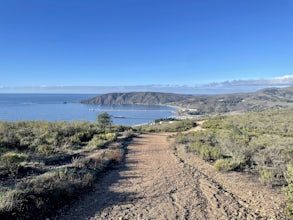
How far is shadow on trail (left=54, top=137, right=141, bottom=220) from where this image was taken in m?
4.69

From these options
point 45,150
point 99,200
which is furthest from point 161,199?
point 45,150

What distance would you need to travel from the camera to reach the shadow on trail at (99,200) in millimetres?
4688

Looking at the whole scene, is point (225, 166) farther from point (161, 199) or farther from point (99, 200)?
point (99, 200)

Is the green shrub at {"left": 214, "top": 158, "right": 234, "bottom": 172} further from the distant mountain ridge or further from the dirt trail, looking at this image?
the distant mountain ridge

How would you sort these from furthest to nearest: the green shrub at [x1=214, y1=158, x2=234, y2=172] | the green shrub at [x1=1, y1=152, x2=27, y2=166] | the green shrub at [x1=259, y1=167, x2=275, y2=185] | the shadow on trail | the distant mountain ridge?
the distant mountain ridge < the green shrub at [x1=214, y1=158, x2=234, y2=172] < the green shrub at [x1=1, y1=152, x2=27, y2=166] < the green shrub at [x1=259, y1=167, x2=275, y2=185] < the shadow on trail

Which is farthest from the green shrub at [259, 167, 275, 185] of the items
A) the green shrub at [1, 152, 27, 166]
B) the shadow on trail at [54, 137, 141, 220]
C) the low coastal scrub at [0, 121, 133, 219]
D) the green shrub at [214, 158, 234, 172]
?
the green shrub at [1, 152, 27, 166]

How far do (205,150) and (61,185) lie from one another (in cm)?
655

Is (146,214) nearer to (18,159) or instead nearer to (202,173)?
(202,173)

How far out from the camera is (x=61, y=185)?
5.50 metres

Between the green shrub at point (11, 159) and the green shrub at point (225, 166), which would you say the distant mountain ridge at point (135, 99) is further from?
the green shrub at point (11, 159)

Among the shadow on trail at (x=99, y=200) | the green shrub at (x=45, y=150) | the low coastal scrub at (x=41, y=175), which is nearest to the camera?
the low coastal scrub at (x=41, y=175)

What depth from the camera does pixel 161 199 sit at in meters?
5.52

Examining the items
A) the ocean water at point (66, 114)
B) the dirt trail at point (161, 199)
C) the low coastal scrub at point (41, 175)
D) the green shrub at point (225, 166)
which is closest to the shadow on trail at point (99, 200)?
the dirt trail at point (161, 199)

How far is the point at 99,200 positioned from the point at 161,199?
4.70 ft
